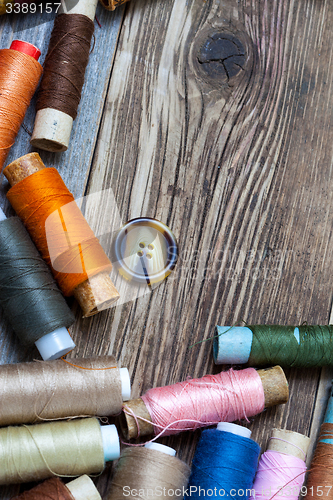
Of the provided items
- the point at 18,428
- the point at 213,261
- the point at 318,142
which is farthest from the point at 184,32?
the point at 18,428

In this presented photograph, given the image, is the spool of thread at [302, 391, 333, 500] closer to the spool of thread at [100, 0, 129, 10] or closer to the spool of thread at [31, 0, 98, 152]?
the spool of thread at [31, 0, 98, 152]

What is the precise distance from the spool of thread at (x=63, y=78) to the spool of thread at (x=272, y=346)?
0.68m

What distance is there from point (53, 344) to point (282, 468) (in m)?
0.66

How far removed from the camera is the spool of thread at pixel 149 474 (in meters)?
1.09

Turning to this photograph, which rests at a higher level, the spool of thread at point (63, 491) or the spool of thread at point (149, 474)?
the spool of thread at point (149, 474)

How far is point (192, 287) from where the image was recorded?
1306mm

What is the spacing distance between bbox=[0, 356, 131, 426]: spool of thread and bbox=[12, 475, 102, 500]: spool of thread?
0.15 m

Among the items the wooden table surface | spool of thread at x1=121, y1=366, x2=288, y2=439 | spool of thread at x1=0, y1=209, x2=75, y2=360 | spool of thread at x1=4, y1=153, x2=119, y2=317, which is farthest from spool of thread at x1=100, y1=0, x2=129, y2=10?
spool of thread at x1=121, y1=366, x2=288, y2=439

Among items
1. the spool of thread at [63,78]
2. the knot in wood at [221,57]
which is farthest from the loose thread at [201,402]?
the knot in wood at [221,57]

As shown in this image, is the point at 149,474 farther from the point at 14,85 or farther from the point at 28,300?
the point at 14,85

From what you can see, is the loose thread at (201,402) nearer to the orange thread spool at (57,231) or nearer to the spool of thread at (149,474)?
the spool of thread at (149,474)

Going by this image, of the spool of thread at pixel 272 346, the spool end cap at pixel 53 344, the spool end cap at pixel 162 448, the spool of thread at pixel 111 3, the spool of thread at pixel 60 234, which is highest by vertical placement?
the spool of thread at pixel 111 3

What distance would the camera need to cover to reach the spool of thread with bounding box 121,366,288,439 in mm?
1145

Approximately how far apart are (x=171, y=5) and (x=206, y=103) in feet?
1.04
